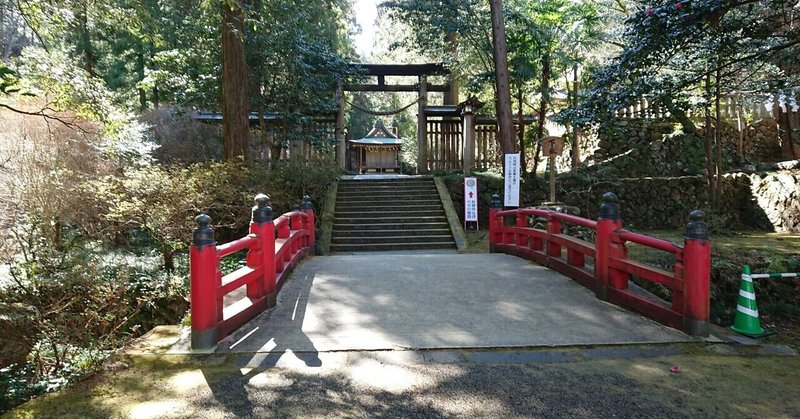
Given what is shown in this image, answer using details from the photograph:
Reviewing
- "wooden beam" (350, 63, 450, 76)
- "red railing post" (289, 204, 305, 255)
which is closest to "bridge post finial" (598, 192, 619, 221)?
"red railing post" (289, 204, 305, 255)

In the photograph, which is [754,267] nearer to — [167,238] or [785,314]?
[785,314]

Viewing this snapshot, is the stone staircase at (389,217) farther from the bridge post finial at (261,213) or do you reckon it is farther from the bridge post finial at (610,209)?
the bridge post finial at (610,209)

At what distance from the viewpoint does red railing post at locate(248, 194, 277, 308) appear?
4.65 m

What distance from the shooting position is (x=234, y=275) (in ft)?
13.9

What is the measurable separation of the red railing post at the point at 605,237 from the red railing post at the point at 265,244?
11.1 ft

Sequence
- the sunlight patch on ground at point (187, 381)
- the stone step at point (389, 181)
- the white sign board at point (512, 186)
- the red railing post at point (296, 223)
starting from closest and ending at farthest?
the sunlight patch on ground at point (187, 381) < the red railing post at point (296, 223) < the white sign board at point (512, 186) < the stone step at point (389, 181)

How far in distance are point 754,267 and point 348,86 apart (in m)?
12.6

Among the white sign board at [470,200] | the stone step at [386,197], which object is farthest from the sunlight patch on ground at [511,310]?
the stone step at [386,197]

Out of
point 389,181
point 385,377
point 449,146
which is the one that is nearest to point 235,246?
point 385,377

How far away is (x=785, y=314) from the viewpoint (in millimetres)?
5473

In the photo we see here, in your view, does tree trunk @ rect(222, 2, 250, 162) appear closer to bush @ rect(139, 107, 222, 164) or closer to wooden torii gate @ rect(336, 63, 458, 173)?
bush @ rect(139, 107, 222, 164)

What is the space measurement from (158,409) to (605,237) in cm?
421

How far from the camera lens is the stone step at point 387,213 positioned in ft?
39.1

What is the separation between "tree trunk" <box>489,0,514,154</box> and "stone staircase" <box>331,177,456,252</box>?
2473 millimetres
